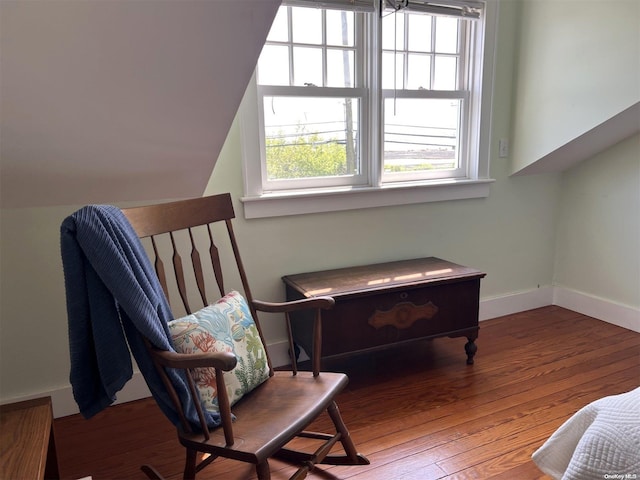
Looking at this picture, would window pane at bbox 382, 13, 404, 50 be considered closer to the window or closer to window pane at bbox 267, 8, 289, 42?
the window

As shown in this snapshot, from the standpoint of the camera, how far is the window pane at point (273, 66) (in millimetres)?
2113

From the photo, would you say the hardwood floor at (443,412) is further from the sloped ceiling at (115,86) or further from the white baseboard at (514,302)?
the sloped ceiling at (115,86)

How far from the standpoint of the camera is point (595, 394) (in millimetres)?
A: 2012

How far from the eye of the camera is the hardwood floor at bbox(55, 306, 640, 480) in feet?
5.30

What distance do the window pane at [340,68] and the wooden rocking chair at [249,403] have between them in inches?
37.7

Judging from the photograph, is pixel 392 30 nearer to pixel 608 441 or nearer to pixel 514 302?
pixel 514 302

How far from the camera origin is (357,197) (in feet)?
7.73

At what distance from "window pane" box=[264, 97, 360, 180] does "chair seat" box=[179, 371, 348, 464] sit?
108 cm

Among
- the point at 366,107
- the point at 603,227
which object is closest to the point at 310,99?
the point at 366,107

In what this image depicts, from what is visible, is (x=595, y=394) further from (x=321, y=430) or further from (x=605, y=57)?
(x=605, y=57)

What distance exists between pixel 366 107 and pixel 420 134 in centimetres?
40

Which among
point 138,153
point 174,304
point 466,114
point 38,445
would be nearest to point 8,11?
point 138,153

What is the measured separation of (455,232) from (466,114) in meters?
0.68

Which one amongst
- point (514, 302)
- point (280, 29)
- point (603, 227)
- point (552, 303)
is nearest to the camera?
point (280, 29)
